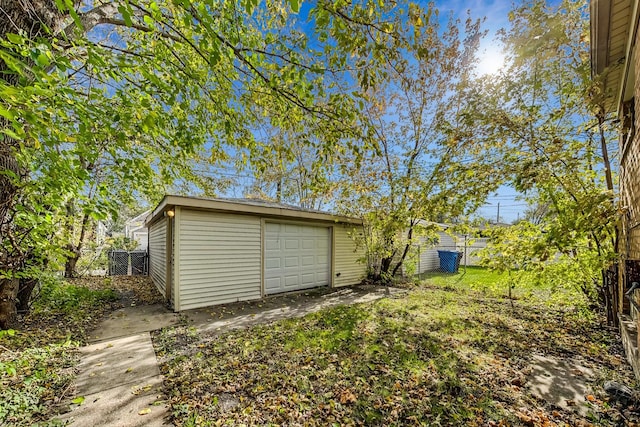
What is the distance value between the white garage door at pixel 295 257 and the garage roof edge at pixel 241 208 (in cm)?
45

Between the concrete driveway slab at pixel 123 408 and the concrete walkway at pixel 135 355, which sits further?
the concrete walkway at pixel 135 355

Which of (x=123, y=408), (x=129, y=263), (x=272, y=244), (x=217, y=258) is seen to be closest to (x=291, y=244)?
(x=272, y=244)

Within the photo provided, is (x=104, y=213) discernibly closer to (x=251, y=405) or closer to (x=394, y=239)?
(x=251, y=405)

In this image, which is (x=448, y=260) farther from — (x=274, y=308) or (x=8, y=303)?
(x=8, y=303)

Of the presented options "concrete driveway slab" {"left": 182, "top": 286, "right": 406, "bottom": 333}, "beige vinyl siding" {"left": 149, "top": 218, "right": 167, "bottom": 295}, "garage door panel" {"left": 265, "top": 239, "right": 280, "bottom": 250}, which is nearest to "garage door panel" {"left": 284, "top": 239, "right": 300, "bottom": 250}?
"garage door panel" {"left": 265, "top": 239, "right": 280, "bottom": 250}

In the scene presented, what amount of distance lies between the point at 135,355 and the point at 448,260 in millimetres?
13053

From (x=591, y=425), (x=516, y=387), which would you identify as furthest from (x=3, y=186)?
(x=591, y=425)

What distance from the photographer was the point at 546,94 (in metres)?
4.96

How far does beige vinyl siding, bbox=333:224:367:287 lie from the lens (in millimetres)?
8547

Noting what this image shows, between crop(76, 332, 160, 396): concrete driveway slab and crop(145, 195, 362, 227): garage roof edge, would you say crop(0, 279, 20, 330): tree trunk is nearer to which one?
crop(76, 332, 160, 396): concrete driveway slab

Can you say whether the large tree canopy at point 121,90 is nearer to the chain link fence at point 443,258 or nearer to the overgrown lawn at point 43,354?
the overgrown lawn at point 43,354

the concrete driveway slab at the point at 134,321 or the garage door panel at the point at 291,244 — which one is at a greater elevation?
the garage door panel at the point at 291,244

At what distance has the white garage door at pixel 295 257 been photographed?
6992 millimetres

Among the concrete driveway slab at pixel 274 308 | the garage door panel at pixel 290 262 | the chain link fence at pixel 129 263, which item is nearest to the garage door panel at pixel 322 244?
the garage door panel at pixel 290 262
